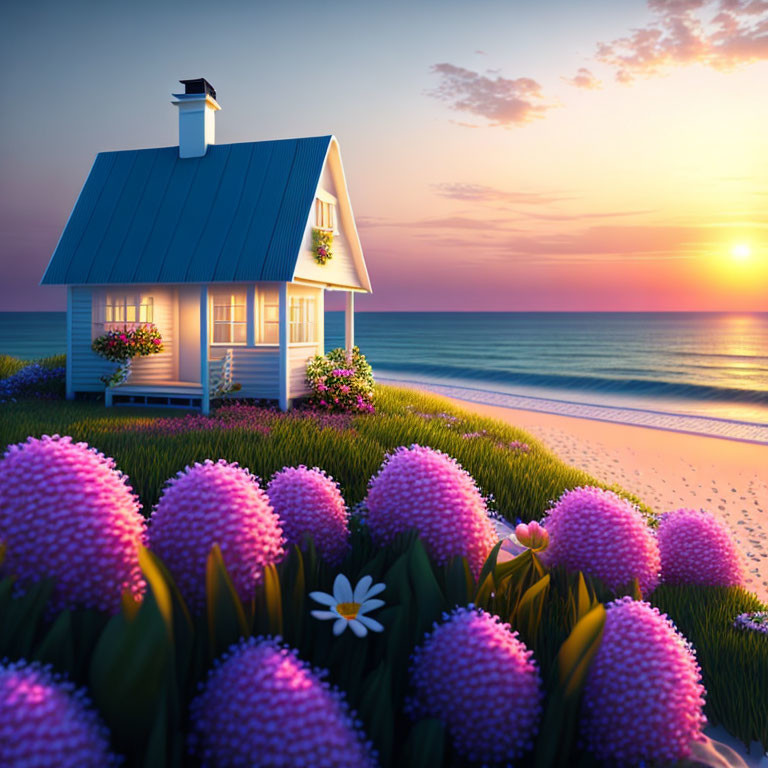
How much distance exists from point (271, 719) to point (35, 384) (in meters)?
18.5

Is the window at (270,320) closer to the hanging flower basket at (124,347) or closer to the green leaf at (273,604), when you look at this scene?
the hanging flower basket at (124,347)

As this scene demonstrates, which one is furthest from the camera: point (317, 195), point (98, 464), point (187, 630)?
point (317, 195)

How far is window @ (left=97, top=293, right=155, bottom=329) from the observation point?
16.3m

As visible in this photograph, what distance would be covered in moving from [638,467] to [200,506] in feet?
43.2

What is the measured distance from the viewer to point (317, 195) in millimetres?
15523

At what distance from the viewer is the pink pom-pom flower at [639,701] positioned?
200cm

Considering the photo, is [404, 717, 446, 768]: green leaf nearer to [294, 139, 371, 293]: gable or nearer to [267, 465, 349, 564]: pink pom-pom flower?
[267, 465, 349, 564]: pink pom-pom flower

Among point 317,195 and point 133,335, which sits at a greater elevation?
point 317,195

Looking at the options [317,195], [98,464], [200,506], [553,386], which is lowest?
[553,386]

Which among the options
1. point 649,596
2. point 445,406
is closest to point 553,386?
point 445,406

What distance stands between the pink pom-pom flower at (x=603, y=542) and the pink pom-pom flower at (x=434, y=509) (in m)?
0.59

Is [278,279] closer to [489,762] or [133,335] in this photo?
[133,335]

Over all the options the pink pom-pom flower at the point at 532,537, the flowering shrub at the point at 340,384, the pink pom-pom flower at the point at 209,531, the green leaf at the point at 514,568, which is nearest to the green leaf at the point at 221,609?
the pink pom-pom flower at the point at 209,531

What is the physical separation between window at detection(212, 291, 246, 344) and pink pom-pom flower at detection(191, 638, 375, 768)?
48.2 ft
